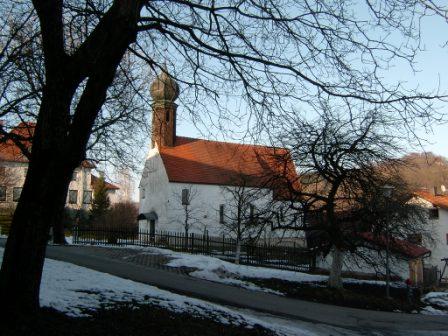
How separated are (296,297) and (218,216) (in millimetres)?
31106

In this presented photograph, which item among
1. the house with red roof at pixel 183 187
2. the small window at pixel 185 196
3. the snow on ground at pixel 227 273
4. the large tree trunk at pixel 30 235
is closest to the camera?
the large tree trunk at pixel 30 235

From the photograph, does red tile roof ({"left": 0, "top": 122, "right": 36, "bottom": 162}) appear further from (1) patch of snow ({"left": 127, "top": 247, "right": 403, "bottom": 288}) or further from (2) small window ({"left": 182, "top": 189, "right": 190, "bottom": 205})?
(2) small window ({"left": 182, "top": 189, "right": 190, "bottom": 205})

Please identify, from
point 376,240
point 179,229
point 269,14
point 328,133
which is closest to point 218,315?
point 269,14

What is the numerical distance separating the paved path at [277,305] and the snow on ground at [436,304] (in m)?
1.84

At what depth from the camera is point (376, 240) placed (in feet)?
66.8

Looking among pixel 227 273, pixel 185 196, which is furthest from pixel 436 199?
pixel 227 273

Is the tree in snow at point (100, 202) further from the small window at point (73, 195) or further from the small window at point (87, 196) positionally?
the small window at point (73, 195)

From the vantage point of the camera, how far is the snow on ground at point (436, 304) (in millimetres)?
18906

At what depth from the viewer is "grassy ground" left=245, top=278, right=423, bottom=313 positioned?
690 inches

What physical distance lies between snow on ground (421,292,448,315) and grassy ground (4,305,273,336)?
43.8 ft

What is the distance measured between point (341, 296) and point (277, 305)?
471cm

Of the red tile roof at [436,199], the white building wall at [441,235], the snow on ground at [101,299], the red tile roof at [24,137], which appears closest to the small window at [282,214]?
the snow on ground at [101,299]

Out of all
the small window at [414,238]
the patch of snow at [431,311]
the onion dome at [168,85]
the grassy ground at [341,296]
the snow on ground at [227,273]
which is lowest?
the patch of snow at [431,311]

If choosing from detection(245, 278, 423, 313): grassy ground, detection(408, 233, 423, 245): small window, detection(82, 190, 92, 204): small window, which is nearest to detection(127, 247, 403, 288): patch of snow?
detection(245, 278, 423, 313): grassy ground
